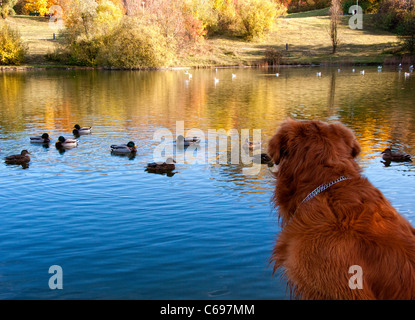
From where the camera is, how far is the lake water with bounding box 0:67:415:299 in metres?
6.50

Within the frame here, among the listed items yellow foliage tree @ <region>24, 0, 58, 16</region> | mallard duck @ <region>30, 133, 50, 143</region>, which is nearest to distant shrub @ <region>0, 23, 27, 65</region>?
yellow foliage tree @ <region>24, 0, 58, 16</region>

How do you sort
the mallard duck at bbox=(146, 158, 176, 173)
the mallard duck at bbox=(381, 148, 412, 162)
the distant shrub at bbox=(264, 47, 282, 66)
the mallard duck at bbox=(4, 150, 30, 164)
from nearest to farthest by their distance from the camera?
the mallard duck at bbox=(146, 158, 176, 173) → the mallard duck at bbox=(381, 148, 412, 162) → the mallard duck at bbox=(4, 150, 30, 164) → the distant shrub at bbox=(264, 47, 282, 66)

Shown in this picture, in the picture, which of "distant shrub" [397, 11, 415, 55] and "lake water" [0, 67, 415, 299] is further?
→ "distant shrub" [397, 11, 415, 55]

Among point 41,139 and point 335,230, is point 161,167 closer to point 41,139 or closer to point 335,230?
point 41,139

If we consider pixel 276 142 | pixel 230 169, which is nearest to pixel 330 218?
pixel 276 142

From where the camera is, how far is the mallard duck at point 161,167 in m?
12.5

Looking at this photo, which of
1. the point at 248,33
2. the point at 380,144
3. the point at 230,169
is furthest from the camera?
the point at 248,33

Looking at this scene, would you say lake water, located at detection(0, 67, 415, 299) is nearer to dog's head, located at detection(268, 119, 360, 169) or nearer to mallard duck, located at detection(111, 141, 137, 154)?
mallard duck, located at detection(111, 141, 137, 154)

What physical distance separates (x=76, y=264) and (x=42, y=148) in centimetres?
953

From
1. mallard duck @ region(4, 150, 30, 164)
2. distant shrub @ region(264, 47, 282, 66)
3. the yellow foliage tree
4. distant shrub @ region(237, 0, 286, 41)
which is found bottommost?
mallard duck @ region(4, 150, 30, 164)

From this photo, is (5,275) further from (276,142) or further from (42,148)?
(42,148)

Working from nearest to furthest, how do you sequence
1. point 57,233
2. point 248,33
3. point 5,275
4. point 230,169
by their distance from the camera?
1. point 5,275
2. point 57,233
3. point 230,169
4. point 248,33

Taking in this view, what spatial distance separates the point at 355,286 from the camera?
2828 mm

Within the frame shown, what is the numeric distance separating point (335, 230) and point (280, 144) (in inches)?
35.7
